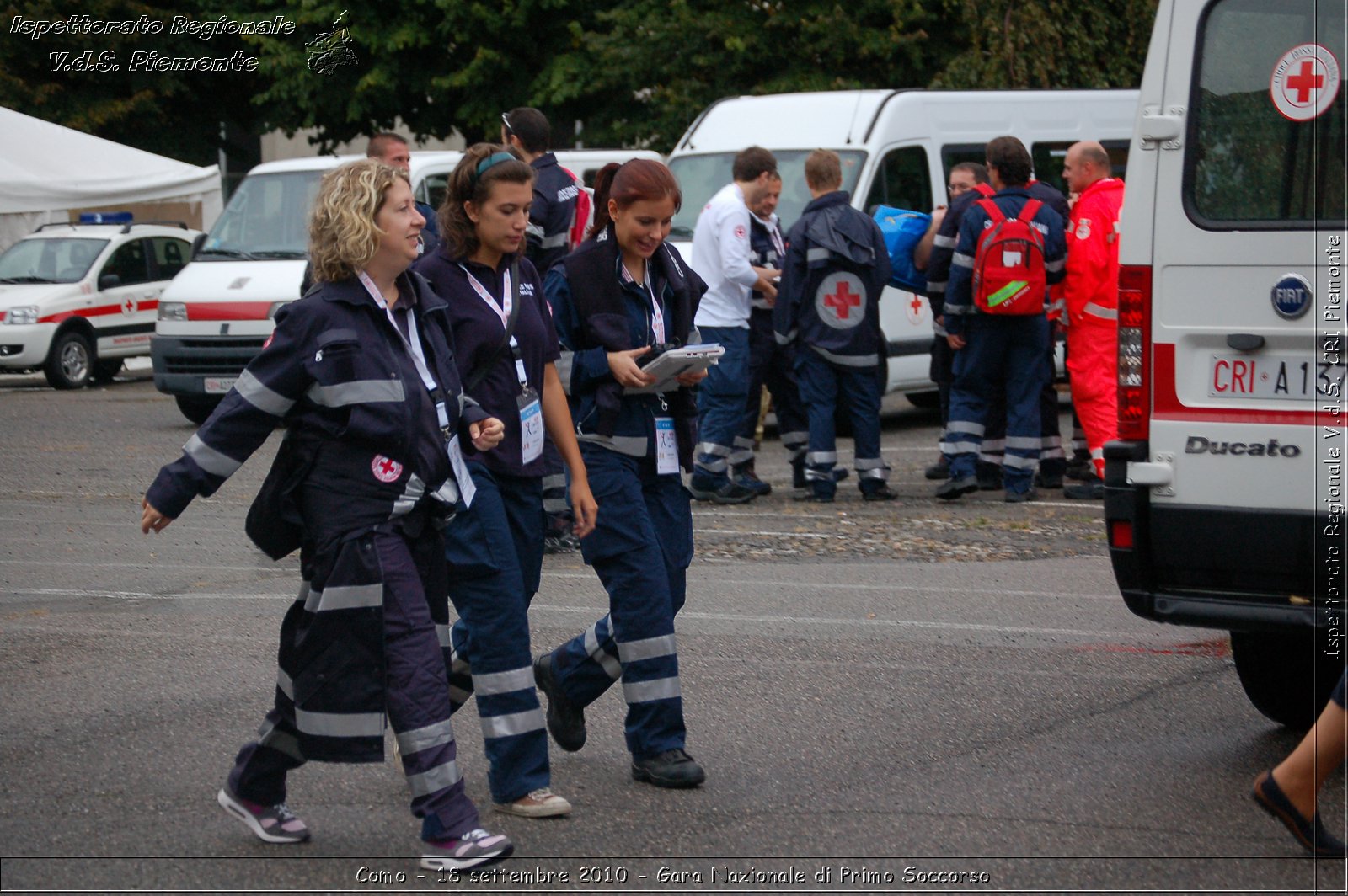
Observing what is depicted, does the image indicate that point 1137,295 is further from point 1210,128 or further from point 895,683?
point 895,683

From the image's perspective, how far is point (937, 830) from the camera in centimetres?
466

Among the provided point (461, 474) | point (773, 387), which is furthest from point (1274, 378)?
point (773, 387)

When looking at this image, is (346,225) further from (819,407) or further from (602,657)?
(819,407)

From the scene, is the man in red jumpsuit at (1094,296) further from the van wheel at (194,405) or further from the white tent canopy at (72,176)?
the white tent canopy at (72,176)

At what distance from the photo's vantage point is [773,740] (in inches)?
219

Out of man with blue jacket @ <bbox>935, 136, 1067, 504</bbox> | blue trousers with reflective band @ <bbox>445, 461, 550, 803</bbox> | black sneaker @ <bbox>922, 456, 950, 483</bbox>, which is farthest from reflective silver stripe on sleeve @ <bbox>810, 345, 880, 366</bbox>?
blue trousers with reflective band @ <bbox>445, 461, 550, 803</bbox>

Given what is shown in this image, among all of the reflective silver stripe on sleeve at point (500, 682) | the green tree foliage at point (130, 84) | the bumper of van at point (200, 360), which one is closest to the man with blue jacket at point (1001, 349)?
the reflective silver stripe on sleeve at point (500, 682)

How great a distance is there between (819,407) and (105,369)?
13043 millimetres

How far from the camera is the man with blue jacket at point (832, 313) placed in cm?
1032

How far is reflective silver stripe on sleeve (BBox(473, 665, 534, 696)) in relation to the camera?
4.74 m

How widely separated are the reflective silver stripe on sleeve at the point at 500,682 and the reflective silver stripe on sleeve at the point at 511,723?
0.07 meters

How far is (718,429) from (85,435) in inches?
278

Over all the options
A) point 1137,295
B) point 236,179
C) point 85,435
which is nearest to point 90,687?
point 1137,295

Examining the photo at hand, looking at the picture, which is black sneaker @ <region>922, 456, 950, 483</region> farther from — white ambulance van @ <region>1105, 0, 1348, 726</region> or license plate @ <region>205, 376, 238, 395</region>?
license plate @ <region>205, 376, 238, 395</region>
